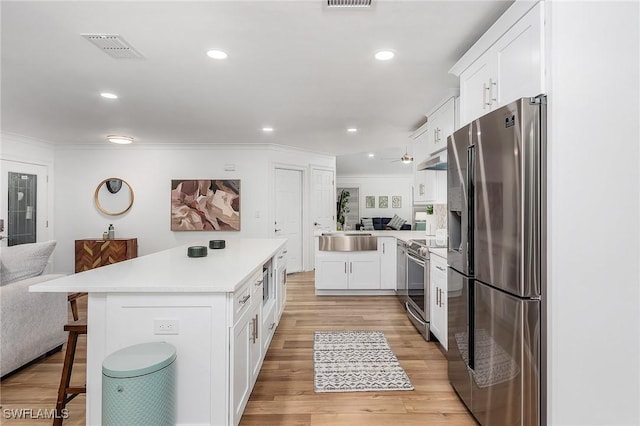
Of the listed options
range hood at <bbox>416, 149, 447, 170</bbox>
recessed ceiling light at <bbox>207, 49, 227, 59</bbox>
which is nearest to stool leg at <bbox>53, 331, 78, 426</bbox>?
recessed ceiling light at <bbox>207, 49, 227, 59</bbox>

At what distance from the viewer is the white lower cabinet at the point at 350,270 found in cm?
464

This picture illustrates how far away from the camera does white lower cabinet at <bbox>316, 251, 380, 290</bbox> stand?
15.2ft

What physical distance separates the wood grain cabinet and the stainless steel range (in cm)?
455

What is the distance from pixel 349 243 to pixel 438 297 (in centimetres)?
183

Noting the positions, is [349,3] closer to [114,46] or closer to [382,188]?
[114,46]

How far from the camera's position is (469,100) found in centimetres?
231

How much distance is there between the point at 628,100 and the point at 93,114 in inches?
190

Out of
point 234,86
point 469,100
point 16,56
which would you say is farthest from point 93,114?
point 469,100

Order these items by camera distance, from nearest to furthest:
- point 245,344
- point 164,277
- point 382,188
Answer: point 164,277 → point 245,344 → point 382,188

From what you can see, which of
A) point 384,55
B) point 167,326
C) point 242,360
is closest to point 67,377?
point 167,326

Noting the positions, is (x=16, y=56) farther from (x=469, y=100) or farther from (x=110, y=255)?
(x=110, y=255)

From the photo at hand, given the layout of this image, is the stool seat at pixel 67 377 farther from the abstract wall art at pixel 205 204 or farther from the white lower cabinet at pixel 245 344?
the abstract wall art at pixel 205 204

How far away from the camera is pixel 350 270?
4664mm

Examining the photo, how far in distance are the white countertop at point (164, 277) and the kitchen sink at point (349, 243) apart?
222cm
